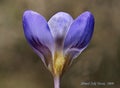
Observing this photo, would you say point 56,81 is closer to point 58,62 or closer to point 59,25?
point 58,62

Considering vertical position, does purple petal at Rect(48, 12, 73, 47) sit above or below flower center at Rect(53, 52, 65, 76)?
above

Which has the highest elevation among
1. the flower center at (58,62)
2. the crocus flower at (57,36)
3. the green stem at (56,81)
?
the crocus flower at (57,36)

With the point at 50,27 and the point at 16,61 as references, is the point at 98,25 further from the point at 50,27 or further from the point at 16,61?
the point at 16,61

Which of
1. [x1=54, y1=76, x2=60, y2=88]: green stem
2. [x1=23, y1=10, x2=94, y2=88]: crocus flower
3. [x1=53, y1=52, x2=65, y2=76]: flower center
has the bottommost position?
[x1=54, y1=76, x2=60, y2=88]: green stem

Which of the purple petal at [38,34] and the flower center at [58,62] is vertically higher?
the purple petal at [38,34]
